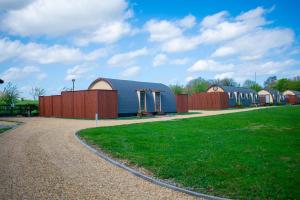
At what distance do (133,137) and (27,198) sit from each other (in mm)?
8230

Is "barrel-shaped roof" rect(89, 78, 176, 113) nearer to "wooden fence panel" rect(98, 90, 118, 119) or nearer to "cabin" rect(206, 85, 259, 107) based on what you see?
"wooden fence panel" rect(98, 90, 118, 119)

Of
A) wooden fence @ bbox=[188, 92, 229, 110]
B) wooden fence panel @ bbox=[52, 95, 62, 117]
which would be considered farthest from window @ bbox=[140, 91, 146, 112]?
wooden fence @ bbox=[188, 92, 229, 110]

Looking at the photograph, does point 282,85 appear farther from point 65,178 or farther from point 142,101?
point 65,178

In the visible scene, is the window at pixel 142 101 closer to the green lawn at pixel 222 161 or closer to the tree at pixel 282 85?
the green lawn at pixel 222 161

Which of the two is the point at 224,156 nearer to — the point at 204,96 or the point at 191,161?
the point at 191,161

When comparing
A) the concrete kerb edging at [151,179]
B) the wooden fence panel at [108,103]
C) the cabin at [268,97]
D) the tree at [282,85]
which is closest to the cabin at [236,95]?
the cabin at [268,97]

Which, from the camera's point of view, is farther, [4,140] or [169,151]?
[4,140]

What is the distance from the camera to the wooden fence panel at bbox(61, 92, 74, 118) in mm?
31991

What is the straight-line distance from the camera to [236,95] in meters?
59.5

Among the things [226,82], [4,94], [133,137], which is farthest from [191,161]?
[226,82]

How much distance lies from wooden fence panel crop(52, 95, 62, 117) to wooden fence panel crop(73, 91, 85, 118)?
2.93 meters

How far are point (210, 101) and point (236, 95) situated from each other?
9303 millimetres

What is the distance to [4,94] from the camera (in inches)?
1836

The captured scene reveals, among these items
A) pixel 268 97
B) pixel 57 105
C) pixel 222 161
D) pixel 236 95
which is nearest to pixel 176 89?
pixel 236 95
